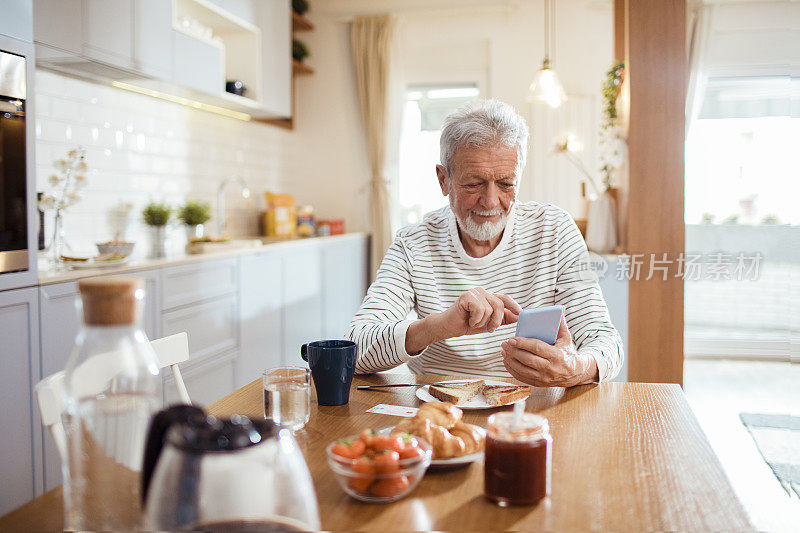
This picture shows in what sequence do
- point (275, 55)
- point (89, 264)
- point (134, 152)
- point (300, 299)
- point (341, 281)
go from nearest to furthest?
point (89, 264) → point (134, 152) → point (300, 299) → point (275, 55) → point (341, 281)

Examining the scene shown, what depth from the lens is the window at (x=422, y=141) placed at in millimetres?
5625

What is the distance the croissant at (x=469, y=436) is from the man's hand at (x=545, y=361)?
1.23ft

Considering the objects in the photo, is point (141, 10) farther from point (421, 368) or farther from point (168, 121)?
point (421, 368)

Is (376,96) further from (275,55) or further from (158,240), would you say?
(158,240)

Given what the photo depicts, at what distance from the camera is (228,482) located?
505 millimetres

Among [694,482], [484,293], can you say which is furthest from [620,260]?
[694,482]

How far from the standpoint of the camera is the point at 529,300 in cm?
180

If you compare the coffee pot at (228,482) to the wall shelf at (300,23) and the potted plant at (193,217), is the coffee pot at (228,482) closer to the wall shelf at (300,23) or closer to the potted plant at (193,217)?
the potted plant at (193,217)

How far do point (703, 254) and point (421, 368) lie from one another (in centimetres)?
429

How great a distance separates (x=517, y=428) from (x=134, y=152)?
10.6 ft

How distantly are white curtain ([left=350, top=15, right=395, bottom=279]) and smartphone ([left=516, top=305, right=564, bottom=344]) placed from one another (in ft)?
14.1

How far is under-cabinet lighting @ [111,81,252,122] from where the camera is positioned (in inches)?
133

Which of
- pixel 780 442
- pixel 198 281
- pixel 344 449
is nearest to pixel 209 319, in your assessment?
pixel 198 281

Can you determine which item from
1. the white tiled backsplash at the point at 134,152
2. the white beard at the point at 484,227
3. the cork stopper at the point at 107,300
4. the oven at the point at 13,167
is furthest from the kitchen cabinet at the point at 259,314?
the cork stopper at the point at 107,300
